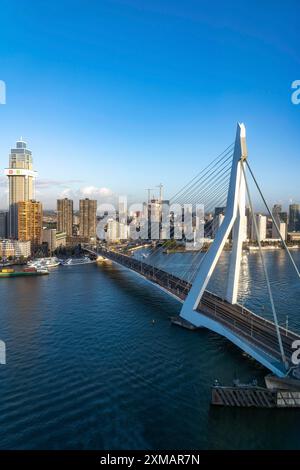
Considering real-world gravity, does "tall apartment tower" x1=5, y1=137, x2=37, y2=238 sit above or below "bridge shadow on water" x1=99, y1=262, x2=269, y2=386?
above

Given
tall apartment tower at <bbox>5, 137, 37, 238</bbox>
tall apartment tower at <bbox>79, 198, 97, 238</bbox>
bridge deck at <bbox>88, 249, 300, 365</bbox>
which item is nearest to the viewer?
bridge deck at <bbox>88, 249, 300, 365</bbox>

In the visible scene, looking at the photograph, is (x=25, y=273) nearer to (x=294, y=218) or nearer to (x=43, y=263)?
(x=43, y=263)

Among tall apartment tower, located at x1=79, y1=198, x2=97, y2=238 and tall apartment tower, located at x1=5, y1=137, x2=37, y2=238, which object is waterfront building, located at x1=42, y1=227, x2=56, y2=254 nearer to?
tall apartment tower, located at x1=5, y1=137, x2=37, y2=238

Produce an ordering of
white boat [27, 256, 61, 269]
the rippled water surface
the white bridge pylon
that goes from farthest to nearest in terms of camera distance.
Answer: white boat [27, 256, 61, 269], the white bridge pylon, the rippled water surface

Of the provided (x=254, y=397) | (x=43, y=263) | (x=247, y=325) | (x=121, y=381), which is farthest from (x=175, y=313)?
(x=43, y=263)

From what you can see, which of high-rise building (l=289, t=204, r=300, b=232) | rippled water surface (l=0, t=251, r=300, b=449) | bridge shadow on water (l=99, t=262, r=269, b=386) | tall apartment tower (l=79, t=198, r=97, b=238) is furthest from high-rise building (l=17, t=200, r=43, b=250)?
high-rise building (l=289, t=204, r=300, b=232)

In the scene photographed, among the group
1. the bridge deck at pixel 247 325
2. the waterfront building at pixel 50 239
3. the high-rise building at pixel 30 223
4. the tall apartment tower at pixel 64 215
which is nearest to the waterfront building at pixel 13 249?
the high-rise building at pixel 30 223
